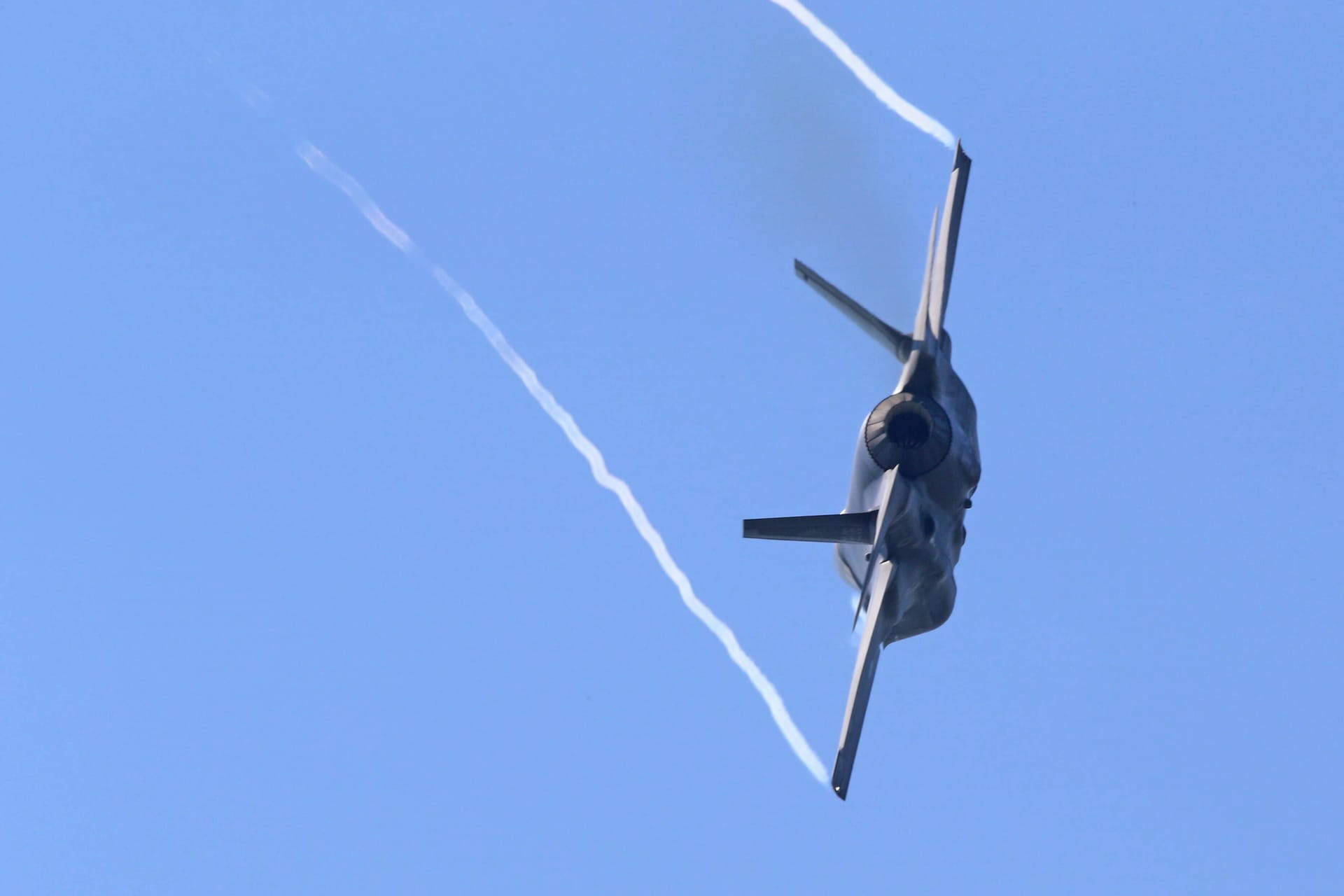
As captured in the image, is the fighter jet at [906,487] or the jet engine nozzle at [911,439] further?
the jet engine nozzle at [911,439]

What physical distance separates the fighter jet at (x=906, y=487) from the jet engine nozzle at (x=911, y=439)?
29mm

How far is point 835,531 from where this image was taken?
184ft

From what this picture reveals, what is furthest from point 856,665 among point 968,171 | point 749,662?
point 749,662

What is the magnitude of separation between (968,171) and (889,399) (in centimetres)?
876

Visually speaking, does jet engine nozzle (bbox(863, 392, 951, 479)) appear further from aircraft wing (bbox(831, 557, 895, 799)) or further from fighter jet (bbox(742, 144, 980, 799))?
aircraft wing (bbox(831, 557, 895, 799))

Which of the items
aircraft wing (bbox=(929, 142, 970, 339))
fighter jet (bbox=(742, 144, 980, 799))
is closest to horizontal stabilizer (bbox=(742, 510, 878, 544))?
fighter jet (bbox=(742, 144, 980, 799))

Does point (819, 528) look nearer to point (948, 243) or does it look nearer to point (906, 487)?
point (906, 487)

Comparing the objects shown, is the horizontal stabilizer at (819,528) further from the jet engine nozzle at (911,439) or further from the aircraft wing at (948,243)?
the aircraft wing at (948,243)

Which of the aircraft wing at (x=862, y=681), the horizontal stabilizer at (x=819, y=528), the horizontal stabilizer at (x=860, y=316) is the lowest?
the aircraft wing at (x=862, y=681)

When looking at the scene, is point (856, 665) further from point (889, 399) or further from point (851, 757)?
point (889, 399)

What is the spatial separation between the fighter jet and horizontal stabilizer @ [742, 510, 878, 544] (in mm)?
29

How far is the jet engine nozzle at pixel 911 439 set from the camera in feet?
185

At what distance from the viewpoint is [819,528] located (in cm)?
5575

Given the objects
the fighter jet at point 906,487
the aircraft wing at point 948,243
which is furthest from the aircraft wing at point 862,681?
the aircraft wing at point 948,243
